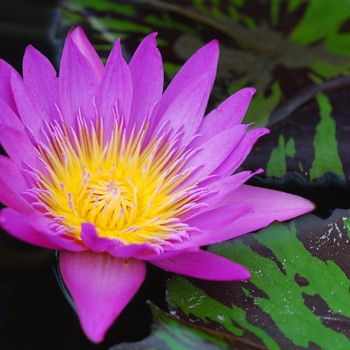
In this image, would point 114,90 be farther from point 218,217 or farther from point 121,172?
point 218,217

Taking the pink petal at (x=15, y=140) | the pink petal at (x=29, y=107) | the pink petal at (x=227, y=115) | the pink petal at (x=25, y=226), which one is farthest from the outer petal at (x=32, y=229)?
the pink petal at (x=227, y=115)

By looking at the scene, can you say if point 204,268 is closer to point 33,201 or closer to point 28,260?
point 33,201

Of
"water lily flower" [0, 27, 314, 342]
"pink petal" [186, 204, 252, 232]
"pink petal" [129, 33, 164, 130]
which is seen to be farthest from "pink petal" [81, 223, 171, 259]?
"pink petal" [129, 33, 164, 130]

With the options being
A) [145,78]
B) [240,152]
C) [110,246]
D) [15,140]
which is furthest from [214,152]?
[15,140]

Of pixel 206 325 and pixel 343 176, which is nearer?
pixel 206 325

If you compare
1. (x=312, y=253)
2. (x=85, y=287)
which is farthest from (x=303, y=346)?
(x=85, y=287)

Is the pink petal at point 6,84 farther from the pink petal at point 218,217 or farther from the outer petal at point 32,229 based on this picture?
the pink petal at point 218,217
